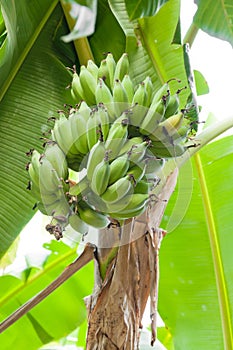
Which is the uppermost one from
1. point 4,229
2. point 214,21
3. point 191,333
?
point 214,21

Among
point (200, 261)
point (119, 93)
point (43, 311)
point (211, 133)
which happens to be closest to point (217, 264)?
point (200, 261)

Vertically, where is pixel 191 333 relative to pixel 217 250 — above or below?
below

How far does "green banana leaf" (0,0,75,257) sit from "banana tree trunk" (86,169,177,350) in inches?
7.7

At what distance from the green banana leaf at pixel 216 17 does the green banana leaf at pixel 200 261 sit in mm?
304

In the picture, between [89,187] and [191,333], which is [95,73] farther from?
[191,333]

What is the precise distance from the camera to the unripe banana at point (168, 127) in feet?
2.26

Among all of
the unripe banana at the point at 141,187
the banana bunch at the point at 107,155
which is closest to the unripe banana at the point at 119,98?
the banana bunch at the point at 107,155

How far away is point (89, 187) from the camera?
0.66 m

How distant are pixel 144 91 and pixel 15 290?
721 mm

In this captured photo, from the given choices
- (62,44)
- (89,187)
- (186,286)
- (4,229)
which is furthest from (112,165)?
(186,286)

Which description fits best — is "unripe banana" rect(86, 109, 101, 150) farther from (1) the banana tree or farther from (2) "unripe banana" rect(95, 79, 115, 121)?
(1) the banana tree

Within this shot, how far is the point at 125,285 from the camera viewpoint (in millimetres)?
745

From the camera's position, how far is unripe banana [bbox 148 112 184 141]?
27.1 inches

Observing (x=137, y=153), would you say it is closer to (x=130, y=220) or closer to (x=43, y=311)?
(x=130, y=220)
